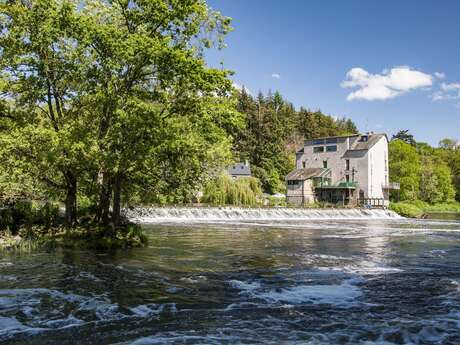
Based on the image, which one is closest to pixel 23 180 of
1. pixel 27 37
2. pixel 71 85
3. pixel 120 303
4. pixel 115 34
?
pixel 71 85

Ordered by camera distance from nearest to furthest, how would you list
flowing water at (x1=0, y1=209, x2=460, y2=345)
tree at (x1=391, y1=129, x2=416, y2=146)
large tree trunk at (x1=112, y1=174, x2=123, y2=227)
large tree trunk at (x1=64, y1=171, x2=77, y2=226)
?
flowing water at (x1=0, y1=209, x2=460, y2=345) → large tree trunk at (x1=112, y1=174, x2=123, y2=227) → large tree trunk at (x1=64, y1=171, x2=77, y2=226) → tree at (x1=391, y1=129, x2=416, y2=146)

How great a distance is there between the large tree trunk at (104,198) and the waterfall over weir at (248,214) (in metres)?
16.6

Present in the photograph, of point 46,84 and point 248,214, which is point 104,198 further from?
point 248,214

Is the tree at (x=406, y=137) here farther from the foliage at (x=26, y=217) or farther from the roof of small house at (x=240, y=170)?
the foliage at (x=26, y=217)

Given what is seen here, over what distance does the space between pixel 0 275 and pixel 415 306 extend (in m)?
10.4

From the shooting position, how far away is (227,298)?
1031cm

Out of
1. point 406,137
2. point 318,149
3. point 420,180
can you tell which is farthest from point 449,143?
point 318,149

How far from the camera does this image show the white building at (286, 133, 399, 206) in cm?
6806

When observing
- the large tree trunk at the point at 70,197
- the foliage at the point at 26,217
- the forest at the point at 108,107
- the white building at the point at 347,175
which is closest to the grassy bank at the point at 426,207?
the white building at the point at 347,175

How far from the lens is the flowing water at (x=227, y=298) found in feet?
25.2

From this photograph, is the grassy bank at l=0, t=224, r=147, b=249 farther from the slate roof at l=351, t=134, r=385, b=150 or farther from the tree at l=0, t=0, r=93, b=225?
the slate roof at l=351, t=134, r=385, b=150

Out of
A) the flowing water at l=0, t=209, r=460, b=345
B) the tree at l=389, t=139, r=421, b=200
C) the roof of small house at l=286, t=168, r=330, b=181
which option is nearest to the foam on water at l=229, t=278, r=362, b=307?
the flowing water at l=0, t=209, r=460, b=345

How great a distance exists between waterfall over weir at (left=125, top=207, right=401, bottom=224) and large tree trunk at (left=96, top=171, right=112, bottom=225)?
16634 millimetres

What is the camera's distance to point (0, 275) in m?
12.3
